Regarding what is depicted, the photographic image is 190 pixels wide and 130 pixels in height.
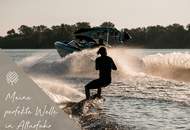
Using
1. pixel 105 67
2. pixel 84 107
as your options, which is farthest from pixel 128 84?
pixel 105 67

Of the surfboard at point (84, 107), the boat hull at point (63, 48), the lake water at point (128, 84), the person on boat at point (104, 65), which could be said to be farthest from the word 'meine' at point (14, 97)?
the boat hull at point (63, 48)

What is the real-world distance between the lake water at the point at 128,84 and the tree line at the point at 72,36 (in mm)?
262

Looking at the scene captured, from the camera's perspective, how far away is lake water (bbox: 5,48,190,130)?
39.3ft

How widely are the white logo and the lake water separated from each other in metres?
1.34

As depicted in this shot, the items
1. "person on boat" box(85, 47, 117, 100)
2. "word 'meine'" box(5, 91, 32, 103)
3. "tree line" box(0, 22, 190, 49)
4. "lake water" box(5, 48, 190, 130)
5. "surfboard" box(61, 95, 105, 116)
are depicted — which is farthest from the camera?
"lake water" box(5, 48, 190, 130)

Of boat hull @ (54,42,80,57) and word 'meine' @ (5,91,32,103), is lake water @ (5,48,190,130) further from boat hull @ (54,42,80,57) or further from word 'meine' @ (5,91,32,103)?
word 'meine' @ (5,91,32,103)

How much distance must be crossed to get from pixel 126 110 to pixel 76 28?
7.22 ft

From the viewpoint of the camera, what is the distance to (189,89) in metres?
17.0

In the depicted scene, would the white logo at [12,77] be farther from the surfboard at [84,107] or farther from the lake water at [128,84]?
the surfboard at [84,107]

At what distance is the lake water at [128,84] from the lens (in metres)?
12.0

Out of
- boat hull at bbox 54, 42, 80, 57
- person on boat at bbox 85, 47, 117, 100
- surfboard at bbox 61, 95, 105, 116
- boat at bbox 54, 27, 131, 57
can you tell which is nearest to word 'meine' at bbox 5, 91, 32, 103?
surfboard at bbox 61, 95, 105, 116

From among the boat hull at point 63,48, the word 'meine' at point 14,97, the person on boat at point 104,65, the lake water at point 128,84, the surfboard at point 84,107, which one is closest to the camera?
the word 'meine' at point 14,97

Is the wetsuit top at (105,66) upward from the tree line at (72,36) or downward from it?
downward

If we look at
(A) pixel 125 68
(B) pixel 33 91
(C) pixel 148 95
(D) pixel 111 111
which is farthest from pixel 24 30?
(A) pixel 125 68
